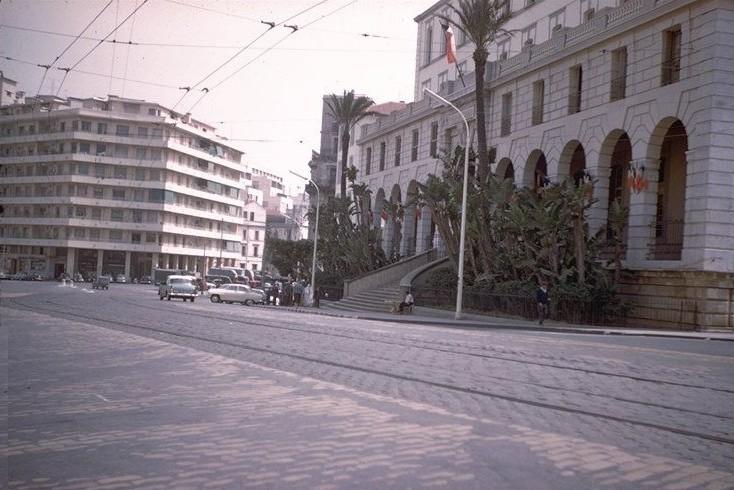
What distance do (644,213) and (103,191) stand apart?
224 feet

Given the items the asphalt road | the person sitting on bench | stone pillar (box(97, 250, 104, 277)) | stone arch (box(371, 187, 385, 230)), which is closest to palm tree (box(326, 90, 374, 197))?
stone arch (box(371, 187, 385, 230))

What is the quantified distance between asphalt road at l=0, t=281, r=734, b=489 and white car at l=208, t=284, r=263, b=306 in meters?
32.0

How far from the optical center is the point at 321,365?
11.5 m

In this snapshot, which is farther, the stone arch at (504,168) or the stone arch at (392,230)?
the stone arch at (392,230)

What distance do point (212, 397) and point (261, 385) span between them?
1.05 meters

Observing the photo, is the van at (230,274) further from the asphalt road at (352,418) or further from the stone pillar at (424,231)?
the asphalt road at (352,418)

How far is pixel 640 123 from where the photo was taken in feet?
93.8

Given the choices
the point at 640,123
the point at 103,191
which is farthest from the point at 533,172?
the point at 103,191

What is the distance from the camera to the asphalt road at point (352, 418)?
5246 mm

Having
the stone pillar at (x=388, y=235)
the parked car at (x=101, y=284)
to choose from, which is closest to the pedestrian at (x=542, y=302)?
the stone pillar at (x=388, y=235)

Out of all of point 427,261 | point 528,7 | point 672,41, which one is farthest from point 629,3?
point 427,261

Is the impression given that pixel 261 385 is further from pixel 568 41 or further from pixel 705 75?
pixel 568 41

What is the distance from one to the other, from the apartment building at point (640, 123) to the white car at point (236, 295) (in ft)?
48.0

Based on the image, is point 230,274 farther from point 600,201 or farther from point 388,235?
point 600,201
